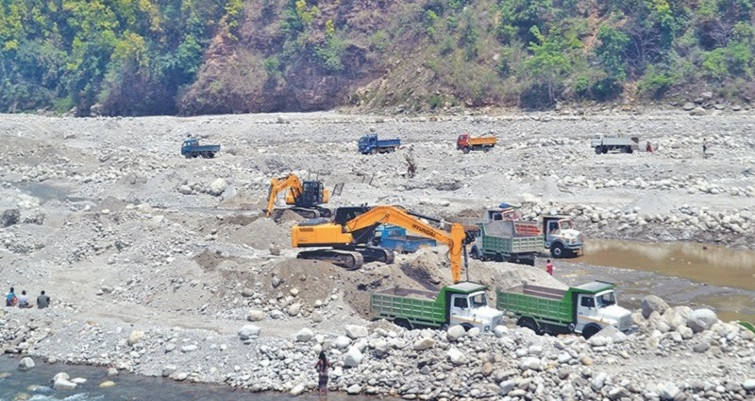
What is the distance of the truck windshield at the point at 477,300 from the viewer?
2073 cm

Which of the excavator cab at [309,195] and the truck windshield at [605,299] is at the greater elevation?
the excavator cab at [309,195]

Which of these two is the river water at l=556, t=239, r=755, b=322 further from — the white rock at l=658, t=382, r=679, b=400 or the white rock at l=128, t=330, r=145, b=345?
the white rock at l=128, t=330, r=145, b=345

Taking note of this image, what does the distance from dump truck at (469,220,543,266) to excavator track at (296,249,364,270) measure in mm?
5561

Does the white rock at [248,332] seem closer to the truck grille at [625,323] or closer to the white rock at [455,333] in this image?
the white rock at [455,333]

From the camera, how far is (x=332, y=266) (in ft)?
80.5

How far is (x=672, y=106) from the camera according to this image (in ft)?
187

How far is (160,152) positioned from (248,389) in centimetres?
3829

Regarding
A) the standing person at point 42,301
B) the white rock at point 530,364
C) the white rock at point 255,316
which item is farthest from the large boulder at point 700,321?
the standing person at point 42,301

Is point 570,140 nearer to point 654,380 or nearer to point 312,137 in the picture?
point 312,137

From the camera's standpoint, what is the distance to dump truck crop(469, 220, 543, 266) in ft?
99.9

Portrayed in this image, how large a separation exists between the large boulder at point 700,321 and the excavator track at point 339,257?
924 cm

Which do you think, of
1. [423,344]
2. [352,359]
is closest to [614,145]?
[423,344]

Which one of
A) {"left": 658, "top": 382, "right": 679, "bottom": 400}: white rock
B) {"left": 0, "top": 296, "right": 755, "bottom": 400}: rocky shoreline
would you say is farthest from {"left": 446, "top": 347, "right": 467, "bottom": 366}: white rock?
{"left": 658, "top": 382, "right": 679, "bottom": 400}: white rock

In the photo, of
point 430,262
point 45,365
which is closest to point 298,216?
point 430,262
